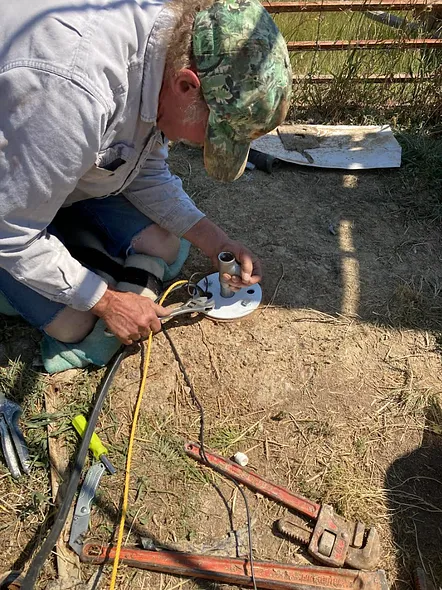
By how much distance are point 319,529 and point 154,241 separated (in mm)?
1324

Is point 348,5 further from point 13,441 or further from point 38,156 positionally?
point 13,441

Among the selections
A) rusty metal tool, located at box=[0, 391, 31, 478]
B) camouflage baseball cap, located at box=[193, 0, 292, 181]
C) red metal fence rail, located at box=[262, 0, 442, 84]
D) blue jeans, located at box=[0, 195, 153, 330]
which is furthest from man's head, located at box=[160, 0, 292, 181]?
red metal fence rail, located at box=[262, 0, 442, 84]

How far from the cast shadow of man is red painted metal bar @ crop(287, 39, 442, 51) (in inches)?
101

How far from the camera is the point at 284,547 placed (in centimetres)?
183

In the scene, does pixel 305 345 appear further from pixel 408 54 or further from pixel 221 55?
pixel 408 54

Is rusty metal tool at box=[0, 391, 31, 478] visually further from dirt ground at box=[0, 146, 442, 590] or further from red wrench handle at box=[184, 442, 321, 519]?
red wrench handle at box=[184, 442, 321, 519]

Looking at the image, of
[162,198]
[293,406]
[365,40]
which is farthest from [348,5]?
[293,406]

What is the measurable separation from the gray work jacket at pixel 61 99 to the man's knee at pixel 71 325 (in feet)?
1.33

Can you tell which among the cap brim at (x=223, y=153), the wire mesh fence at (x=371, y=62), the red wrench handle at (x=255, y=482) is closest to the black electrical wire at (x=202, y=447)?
the red wrench handle at (x=255, y=482)

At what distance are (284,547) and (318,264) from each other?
4.54 feet

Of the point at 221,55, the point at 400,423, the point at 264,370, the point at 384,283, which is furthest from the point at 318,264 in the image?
the point at 221,55

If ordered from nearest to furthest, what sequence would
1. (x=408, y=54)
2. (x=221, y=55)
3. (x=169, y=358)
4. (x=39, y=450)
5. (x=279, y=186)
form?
1. (x=221, y=55)
2. (x=39, y=450)
3. (x=169, y=358)
4. (x=279, y=186)
5. (x=408, y=54)

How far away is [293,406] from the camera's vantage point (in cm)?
219

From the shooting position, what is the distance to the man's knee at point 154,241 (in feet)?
7.79
